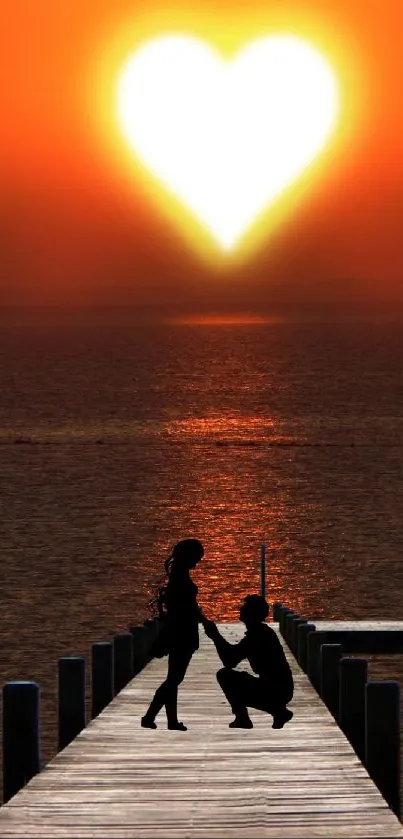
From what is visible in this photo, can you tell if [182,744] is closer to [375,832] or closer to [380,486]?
[375,832]

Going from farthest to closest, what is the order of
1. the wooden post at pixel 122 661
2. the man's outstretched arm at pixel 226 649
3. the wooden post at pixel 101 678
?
1. the wooden post at pixel 122 661
2. the wooden post at pixel 101 678
3. the man's outstretched arm at pixel 226 649

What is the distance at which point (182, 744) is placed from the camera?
13.7 m

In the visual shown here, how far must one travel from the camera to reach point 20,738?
12.6m

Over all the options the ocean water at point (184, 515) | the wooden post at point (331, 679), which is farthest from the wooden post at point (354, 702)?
the ocean water at point (184, 515)

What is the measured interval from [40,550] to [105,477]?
108 feet

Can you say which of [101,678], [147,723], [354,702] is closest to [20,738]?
[147,723]

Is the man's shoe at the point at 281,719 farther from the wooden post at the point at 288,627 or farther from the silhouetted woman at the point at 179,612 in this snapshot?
the wooden post at the point at 288,627

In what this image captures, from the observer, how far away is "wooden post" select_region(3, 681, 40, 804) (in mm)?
12586

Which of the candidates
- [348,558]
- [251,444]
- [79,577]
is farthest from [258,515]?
[251,444]

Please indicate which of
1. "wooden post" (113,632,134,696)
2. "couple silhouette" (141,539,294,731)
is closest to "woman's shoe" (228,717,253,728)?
"couple silhouette" (141,539,294,731)

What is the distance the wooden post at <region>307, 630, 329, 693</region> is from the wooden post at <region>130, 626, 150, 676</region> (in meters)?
2.43

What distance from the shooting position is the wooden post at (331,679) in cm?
1755

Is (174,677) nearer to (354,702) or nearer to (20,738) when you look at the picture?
(20,738)

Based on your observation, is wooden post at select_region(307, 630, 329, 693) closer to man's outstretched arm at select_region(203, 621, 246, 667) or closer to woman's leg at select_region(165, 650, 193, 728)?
woman's leg at select_region(165, 650, 193, 728)
